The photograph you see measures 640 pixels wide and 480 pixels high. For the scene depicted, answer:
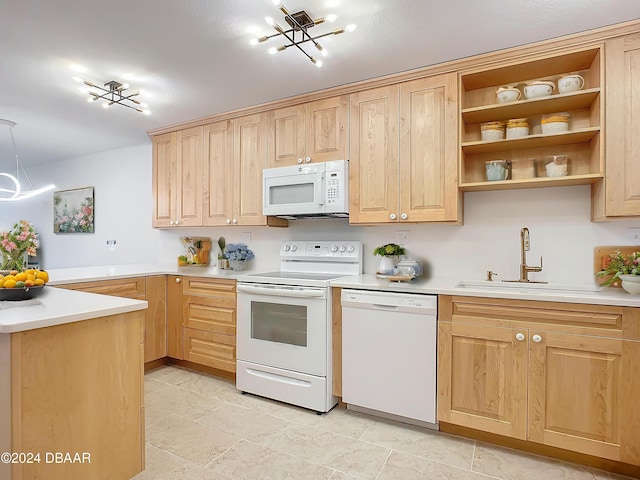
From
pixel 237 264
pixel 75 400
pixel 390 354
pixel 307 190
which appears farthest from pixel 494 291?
pixel 237 264

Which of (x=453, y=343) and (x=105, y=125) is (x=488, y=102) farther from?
(x=105, y=125)

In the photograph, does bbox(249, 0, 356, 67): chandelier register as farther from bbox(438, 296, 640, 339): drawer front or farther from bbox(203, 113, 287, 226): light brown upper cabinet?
bbox(438, 296, 640, 339): drawer front

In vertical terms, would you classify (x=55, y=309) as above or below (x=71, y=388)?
above

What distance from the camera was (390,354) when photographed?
233 centimetres

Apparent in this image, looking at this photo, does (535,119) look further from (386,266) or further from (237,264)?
(237,264)

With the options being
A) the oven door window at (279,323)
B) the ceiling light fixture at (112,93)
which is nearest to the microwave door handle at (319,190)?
the oven door window at (279,323)

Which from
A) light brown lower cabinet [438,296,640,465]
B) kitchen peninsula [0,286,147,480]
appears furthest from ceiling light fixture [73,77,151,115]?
light brown lower cabinet [438,296,640,465]

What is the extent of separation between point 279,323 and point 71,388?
1.42 metres

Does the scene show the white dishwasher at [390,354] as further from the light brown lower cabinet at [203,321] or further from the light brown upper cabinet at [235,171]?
the light brown upper cabinet at [235,171]

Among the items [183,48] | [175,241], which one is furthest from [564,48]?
[175,241]

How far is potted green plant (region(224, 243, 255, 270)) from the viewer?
133 inches

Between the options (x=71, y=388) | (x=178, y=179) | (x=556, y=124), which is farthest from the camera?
(x=178, y=179)

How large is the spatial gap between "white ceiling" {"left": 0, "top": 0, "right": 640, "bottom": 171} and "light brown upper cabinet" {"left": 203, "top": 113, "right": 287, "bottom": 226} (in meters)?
0.25

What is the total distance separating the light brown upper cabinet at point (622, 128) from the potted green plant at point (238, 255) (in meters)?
2.69
